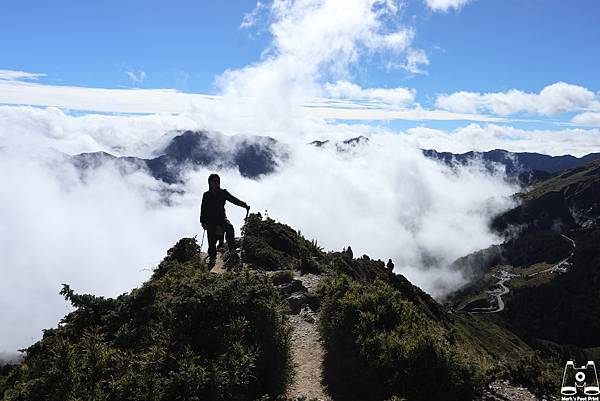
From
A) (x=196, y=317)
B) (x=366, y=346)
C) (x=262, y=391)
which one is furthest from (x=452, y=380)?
(x=196, y=317)

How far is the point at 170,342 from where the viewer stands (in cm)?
963

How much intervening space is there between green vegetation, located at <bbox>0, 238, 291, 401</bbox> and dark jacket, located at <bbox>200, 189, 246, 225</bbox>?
6246 millimetres

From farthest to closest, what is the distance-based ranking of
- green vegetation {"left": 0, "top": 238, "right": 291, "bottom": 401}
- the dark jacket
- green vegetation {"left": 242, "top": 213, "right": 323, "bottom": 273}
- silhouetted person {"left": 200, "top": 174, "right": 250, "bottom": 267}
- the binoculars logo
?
green vegetation {"left": 242, "top": 213, "right": 323, "bottom": 273} → the dark jacket → silhouetted person {"left": 200, "top": 174, "right": 250, "bottom": 267} → the binoculars logo → green vegetation {"left": 0, "top": 238, "right": 291, "bottom": 401}

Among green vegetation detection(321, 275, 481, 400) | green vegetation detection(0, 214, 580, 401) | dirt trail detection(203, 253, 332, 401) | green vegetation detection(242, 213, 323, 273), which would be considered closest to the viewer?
green vegetation detection(0, 214, 580, 401)

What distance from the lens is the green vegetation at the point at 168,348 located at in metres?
8.32

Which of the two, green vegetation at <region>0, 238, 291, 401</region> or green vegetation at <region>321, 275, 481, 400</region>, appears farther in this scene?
green vegetation at <region>321, 275, 481, 400</region>

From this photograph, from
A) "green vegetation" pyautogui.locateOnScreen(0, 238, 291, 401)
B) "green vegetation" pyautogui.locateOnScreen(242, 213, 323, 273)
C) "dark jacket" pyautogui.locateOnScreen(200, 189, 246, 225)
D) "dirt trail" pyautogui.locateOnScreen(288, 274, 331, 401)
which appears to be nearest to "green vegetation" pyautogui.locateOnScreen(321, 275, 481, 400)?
"dirt trail" pyautogui.locateOnScreen(288, 274, 331, 401)

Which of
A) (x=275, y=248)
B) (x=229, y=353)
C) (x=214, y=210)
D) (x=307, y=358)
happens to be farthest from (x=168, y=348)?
(x=275, y=248)

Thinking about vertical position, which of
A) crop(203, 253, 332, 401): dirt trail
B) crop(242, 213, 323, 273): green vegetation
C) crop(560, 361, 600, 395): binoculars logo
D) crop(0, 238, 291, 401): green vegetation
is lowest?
crop(560, 361, 600, 395): binoculars logo

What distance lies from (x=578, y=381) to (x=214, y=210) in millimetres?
14158

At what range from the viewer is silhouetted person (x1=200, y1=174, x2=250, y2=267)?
18.6 metres

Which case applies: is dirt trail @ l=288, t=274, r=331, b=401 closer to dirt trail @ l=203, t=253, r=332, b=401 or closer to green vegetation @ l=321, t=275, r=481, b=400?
dirt trail @ l=203, t=253, r=332, b=401

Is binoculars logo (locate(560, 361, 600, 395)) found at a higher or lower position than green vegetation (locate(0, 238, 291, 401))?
lower

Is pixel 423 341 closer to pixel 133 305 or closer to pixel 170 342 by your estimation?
pixel 170 342
